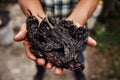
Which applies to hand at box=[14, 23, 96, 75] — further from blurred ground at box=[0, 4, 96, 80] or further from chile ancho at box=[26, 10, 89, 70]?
blurred ground at box=[0, 4, 96, 80]

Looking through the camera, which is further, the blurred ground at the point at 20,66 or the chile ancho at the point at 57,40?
the blurred ground at the point at 20,66

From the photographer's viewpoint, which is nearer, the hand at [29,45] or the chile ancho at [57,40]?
the chile ancho at [57,40]

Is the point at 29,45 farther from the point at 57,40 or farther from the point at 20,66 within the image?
the point at 20,66

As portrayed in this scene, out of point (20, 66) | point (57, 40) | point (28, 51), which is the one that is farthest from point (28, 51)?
point (20, 66)

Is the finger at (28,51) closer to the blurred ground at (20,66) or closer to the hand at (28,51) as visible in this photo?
the hand at (28,51)

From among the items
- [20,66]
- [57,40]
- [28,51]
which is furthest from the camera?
[20,66]

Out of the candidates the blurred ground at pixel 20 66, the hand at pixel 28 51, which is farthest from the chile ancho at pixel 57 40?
the blurred ground at pixel 20 66

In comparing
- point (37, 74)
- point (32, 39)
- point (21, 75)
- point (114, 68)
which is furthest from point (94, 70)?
point (32, 39)

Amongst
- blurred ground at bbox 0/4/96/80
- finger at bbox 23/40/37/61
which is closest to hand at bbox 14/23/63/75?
finger at bbox 23/40/37/61

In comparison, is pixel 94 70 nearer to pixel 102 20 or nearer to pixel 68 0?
pixel 102 20

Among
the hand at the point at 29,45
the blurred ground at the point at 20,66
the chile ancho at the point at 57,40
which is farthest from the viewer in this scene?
the blurred ground at the point at 20,66

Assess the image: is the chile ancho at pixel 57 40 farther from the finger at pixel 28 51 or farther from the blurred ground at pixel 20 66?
the blurred ground at pixel 20 66

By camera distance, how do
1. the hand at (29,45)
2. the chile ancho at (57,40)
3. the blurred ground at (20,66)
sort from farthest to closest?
the blurred ground at (20,66), the hand at (29,45), the chile ancho at (57,40)
